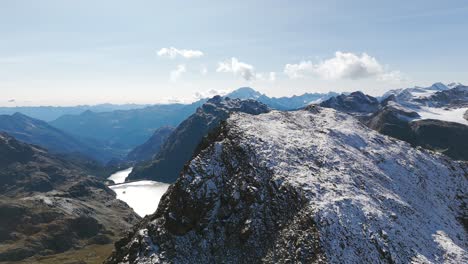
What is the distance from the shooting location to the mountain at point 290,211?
103 ft

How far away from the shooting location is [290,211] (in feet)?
111

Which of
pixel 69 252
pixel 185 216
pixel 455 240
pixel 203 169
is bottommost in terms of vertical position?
pixel 69 252

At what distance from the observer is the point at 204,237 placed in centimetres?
3500

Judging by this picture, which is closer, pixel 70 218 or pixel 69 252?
pixel 69 252

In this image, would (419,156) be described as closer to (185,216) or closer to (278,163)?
(278,163)

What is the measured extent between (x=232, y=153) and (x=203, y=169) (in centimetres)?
387

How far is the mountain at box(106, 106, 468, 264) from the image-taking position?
103 feet

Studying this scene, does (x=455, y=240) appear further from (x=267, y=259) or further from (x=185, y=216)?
(x=185, y=216)

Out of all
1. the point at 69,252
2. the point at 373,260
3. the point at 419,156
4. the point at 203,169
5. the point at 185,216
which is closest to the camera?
the point at 373,260

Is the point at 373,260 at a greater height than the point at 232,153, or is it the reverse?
the point at 232,153

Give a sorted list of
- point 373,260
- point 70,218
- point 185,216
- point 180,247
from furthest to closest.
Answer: point 70,218
point 185,216
point 180,247
point 373,260

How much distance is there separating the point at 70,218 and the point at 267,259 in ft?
500

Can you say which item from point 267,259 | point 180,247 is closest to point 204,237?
point 180,247

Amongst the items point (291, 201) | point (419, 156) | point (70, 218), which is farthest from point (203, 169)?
point (70, 218)
